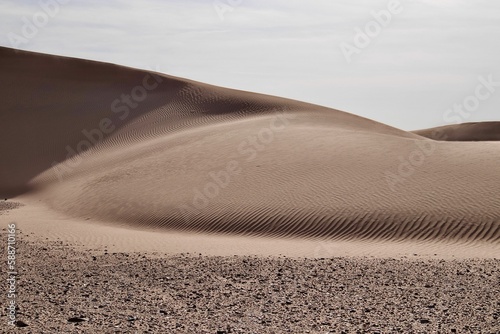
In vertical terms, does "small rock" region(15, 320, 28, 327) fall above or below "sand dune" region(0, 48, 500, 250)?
above

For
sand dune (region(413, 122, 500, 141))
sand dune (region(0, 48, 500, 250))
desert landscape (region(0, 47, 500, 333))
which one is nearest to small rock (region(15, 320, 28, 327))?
desert landscape (region(0, 47, 500, 333))

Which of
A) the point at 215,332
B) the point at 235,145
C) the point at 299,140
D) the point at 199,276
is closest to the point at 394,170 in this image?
the point at 299,140

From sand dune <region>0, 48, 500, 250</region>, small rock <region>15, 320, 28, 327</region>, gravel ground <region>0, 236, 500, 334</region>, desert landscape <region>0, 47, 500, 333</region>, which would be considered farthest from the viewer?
sand dune <region>0, 48, 500, 250</region>

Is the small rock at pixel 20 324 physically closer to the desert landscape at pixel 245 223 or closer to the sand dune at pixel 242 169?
the desert landscape at pixel 245 223

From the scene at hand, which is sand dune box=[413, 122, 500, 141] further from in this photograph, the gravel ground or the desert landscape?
the gravel ground

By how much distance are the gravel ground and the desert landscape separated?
43mm

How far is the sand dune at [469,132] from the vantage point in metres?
79.7

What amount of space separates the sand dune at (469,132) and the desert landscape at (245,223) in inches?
1853

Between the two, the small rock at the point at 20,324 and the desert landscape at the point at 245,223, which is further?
the desert landscape at the point at 245,223

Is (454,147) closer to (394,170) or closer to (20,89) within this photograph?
(394,170)

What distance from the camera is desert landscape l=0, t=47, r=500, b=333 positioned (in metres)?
8.77

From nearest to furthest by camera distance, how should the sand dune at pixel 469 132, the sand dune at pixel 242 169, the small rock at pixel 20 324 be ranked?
the small rock at pixel 20 324, the sand dune at pixel 242 169, the sand dune at pixel 469 132

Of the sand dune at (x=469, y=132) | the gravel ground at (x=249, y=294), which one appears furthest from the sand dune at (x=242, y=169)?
the sand dune at (x=469, y=132)

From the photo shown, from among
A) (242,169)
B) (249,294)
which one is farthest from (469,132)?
(249,294)
